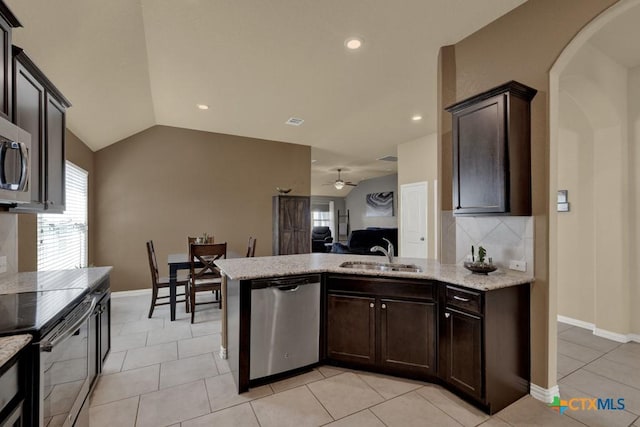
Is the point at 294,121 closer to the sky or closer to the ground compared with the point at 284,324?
closer to the sky

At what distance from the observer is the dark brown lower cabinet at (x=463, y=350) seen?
2.03 meters

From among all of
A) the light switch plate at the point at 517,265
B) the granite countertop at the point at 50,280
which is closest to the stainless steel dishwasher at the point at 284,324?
the granite countertop at the point at 50,280

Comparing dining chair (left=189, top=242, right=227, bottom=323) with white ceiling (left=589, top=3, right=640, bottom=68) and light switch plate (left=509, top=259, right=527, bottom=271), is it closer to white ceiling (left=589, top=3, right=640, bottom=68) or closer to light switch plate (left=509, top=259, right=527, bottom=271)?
light switch plate (left=509, top=259, right=527, bottom=271)

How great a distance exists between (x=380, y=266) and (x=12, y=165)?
2.63 meters

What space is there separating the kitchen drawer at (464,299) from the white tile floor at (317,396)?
70 cm

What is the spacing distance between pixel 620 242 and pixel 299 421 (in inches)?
147

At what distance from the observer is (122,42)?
275 centimetres

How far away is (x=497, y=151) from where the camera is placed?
2.24 metres

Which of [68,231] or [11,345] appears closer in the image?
[11,345]

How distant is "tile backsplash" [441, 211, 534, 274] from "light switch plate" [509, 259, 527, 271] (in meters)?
0.02

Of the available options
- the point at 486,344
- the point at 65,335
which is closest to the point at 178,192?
the point at 65,335

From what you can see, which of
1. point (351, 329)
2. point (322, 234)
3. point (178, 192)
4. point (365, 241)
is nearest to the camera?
point (351, 329)

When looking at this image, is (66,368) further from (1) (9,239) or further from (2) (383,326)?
(2) (383,326)

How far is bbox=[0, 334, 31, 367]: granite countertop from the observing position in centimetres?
100
